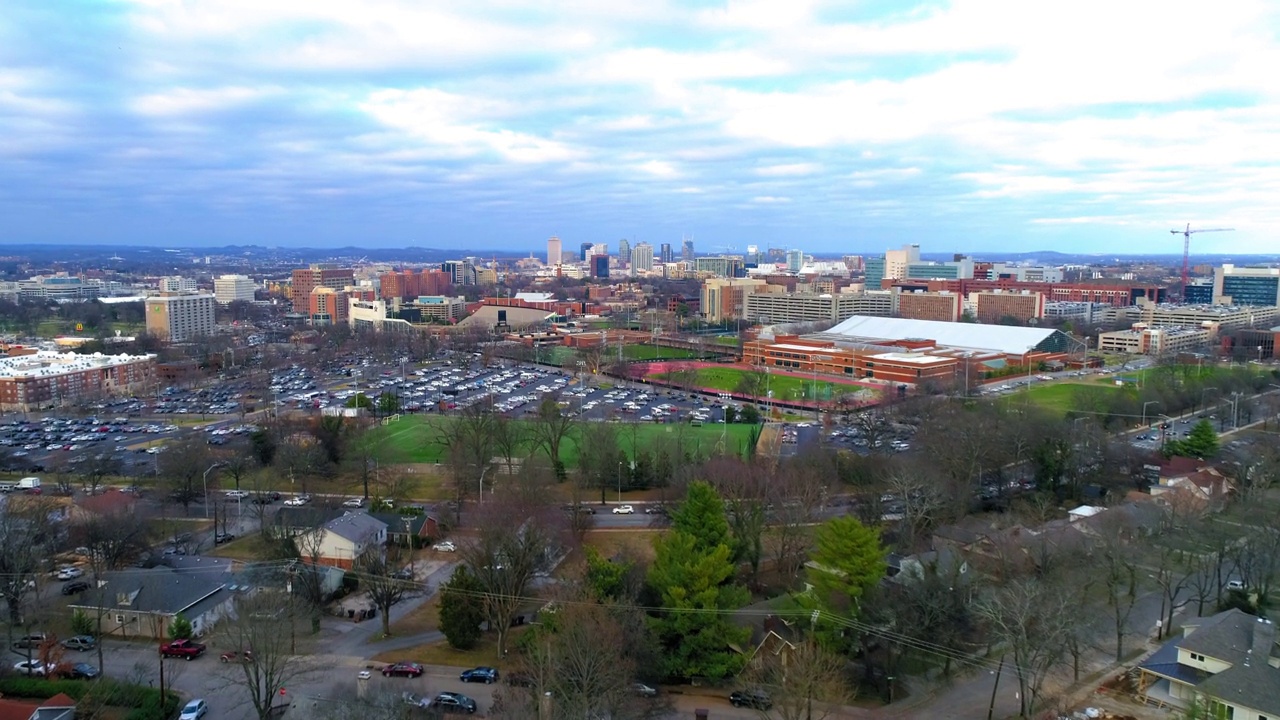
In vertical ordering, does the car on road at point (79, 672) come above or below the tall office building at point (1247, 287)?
below

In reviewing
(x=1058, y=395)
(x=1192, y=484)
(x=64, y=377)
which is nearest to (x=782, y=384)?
(x=1058, y=395)

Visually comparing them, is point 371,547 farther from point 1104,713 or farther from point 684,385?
point 684,385

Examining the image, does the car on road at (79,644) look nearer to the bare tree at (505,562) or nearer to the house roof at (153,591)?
the house roof at (153,591)

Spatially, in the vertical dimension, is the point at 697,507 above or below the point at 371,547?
above

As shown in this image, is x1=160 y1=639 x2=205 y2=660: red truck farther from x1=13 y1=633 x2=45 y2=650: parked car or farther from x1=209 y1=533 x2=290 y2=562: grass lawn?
x1=209 y1=533 x2=290 y2=562: grass lawn

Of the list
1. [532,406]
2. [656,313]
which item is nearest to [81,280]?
[656,313]

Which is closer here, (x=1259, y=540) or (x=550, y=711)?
(x=550, y=711)

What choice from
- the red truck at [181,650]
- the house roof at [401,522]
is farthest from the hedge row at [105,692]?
the house roof at [401,522]
